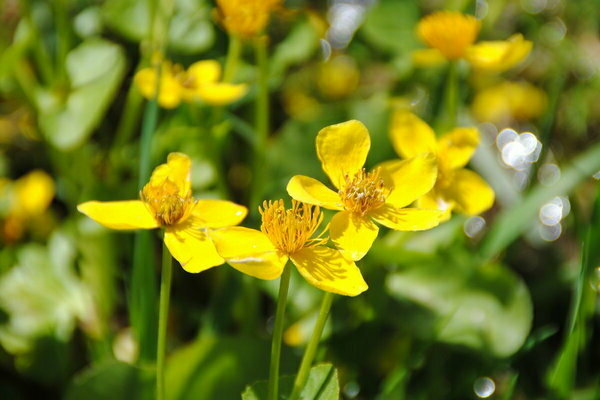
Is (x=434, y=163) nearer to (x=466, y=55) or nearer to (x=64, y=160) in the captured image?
(x=466, y=55)

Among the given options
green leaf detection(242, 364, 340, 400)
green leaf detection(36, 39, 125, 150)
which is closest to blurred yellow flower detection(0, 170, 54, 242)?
green leaf detection(36, 39, 125, 150)

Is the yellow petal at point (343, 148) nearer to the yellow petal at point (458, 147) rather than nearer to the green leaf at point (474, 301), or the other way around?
the yellow petal at point (458, 147)

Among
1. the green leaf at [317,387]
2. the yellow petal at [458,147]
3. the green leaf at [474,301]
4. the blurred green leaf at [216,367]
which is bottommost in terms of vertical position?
the green leaf at [474,301]

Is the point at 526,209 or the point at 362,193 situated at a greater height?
the point at 362,193

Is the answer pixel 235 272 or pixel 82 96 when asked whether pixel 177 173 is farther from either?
pixel 82 96

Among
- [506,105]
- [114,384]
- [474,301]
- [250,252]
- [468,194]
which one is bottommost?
[506,105]

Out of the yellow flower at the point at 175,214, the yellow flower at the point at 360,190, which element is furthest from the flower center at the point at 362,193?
the yellow flower at the point at 175,214

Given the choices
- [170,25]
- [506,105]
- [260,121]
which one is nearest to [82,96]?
[170,25]
